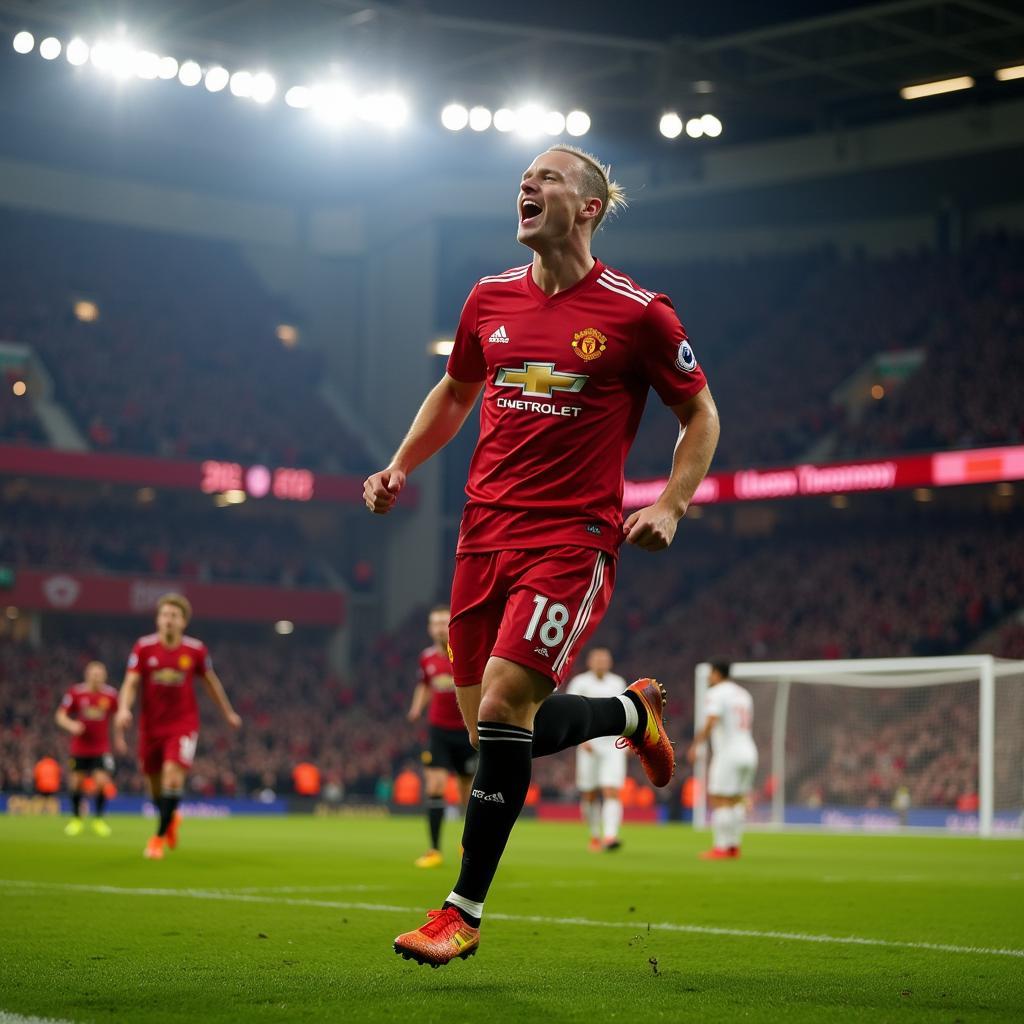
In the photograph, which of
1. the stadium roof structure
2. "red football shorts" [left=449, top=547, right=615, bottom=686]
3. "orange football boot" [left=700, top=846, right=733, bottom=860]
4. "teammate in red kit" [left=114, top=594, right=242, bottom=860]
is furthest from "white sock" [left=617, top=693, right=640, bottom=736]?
the stadium roof structure

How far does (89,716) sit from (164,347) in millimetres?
24621

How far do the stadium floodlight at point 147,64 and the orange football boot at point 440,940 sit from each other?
27.4 m

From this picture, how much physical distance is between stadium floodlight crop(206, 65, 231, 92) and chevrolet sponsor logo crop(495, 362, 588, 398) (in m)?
27.8

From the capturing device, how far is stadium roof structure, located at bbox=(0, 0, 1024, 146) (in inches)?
1203

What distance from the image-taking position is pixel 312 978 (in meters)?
5.15

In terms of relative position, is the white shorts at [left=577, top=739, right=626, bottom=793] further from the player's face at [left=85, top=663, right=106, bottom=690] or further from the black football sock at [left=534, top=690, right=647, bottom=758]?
the black football sock at [left=534, top=690, right=647, bottom=758]

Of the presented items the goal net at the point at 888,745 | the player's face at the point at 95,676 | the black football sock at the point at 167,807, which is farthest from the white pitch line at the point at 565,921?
the goal net at the point at 888,745

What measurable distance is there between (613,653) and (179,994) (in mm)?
34133

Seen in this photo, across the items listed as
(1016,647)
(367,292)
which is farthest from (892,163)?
(367,292)

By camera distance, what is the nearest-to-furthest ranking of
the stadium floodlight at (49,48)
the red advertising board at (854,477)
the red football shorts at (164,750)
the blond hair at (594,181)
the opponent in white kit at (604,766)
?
the blond hair at (594,181), the red football shorts at (164,750), the opponent in white kit at (604,766), the stadium floodlight at (49,48), the red advertising board at (854,477)

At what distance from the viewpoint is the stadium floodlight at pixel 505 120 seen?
33.4 m

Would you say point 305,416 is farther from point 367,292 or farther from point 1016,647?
point 1016,647

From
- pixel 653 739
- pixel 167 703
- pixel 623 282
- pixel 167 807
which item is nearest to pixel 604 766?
pixel 167 807

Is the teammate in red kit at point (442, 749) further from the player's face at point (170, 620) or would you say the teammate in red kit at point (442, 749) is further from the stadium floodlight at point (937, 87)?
the stadium floodlight at point (937, 87)
